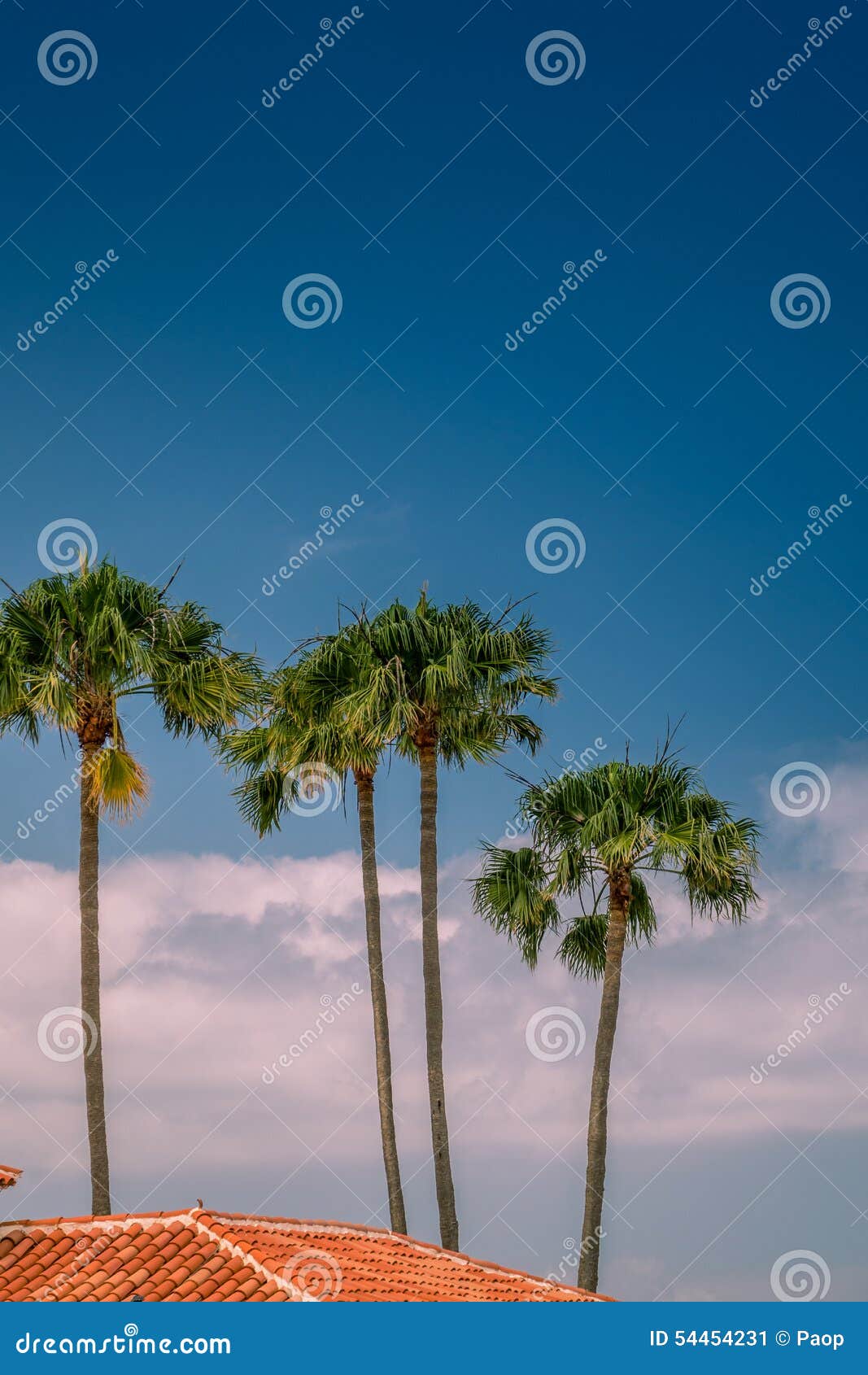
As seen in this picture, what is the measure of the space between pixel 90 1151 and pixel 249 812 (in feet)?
28.4

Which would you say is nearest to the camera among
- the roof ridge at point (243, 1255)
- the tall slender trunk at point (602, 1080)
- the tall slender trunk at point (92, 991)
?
the roof ridge at point (243, 1255)

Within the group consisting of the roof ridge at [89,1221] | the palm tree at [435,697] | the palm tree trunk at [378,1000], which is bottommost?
the roof ridge at [89,1221]

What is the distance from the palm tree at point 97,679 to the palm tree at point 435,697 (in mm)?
2652

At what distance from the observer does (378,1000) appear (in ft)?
85.0

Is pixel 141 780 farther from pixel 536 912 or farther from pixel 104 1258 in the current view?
pixel 104 1258

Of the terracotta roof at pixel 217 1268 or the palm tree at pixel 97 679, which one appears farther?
the palm tree at pixel 97 679

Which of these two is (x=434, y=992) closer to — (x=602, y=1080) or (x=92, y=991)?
(x=602, y=1080)

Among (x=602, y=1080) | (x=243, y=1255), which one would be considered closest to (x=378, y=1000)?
(x=602, y=1080)

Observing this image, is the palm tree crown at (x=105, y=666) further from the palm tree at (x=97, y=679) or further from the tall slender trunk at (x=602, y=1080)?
the tall slender trunk at (x=602, y=1080)

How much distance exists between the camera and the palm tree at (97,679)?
23.0 metres

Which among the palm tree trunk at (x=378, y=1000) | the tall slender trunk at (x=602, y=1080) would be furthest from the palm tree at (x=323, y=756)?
the tall slender trunk at (x=602, y=1080)

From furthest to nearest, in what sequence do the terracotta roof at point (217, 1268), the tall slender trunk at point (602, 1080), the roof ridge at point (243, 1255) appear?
the tall slender trunk at point (602, 1080) → the terracotta roof at point (217, 1268) → the roof ridge at point (243, 1255)

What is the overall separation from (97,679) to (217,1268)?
10.8m

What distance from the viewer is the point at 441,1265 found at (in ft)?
60.4
